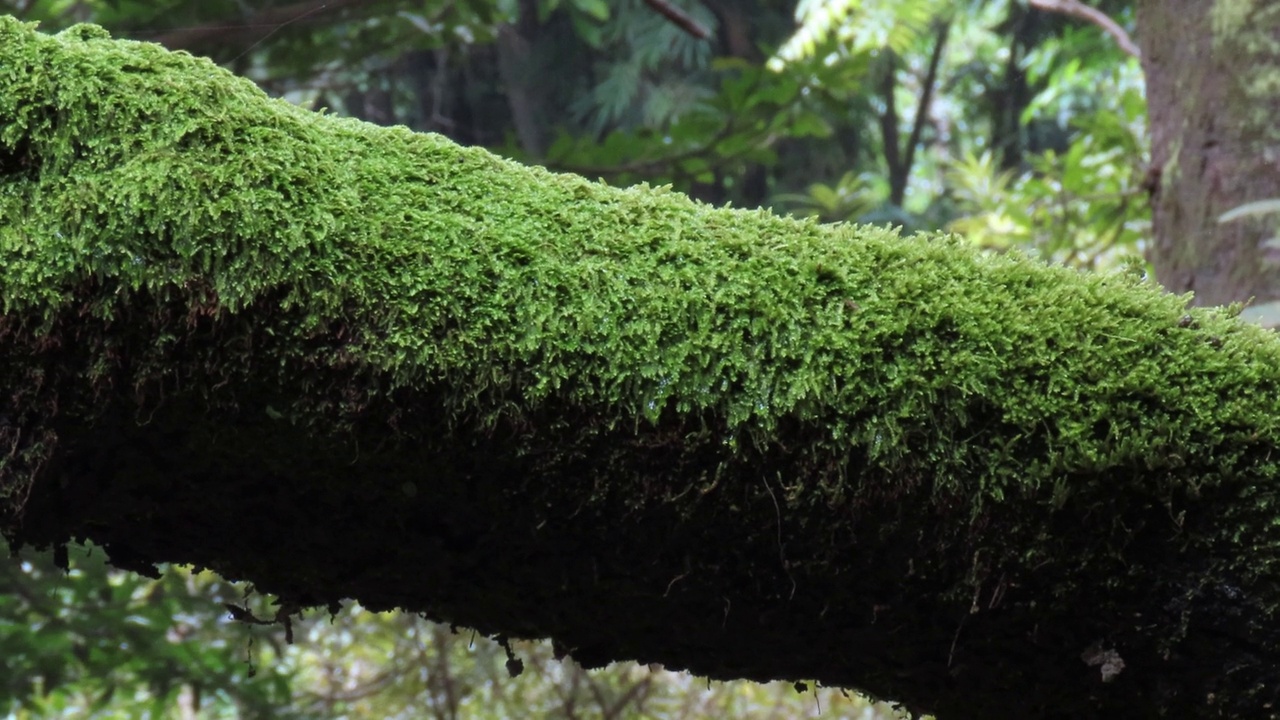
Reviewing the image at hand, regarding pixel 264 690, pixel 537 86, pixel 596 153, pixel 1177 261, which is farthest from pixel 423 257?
pixel 537 86

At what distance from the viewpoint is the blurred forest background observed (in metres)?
3.97

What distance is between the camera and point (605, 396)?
4.12 ft

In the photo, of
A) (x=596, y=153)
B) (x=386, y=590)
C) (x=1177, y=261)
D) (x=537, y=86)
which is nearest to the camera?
(x=386, y=590)

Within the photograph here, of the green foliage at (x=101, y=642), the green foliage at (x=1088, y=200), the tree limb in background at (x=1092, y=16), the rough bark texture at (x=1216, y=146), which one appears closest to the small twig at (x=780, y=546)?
the rough bark texture at (x=1216, y=146)

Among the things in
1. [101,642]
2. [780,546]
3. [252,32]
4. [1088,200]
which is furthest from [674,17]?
[101,642]

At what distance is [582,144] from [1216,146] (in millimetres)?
2488

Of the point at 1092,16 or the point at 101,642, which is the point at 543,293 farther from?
the point at 101,642

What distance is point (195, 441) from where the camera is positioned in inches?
49.6

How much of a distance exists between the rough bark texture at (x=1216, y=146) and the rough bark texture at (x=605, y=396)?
1.66 metres

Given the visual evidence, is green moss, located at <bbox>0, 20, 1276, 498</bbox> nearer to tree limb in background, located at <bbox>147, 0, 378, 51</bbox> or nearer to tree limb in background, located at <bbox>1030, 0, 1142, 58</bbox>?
tree limb in background, located at <bbox>147, 0, 378, 51</bbox>

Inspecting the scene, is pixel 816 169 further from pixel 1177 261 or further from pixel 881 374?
pixel 881 374

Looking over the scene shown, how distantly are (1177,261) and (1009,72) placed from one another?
884 centimetres

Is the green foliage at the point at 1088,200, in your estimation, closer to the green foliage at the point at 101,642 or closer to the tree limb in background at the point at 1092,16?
the tree limb in background at the point at 1092,16

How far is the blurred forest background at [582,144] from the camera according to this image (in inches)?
156
